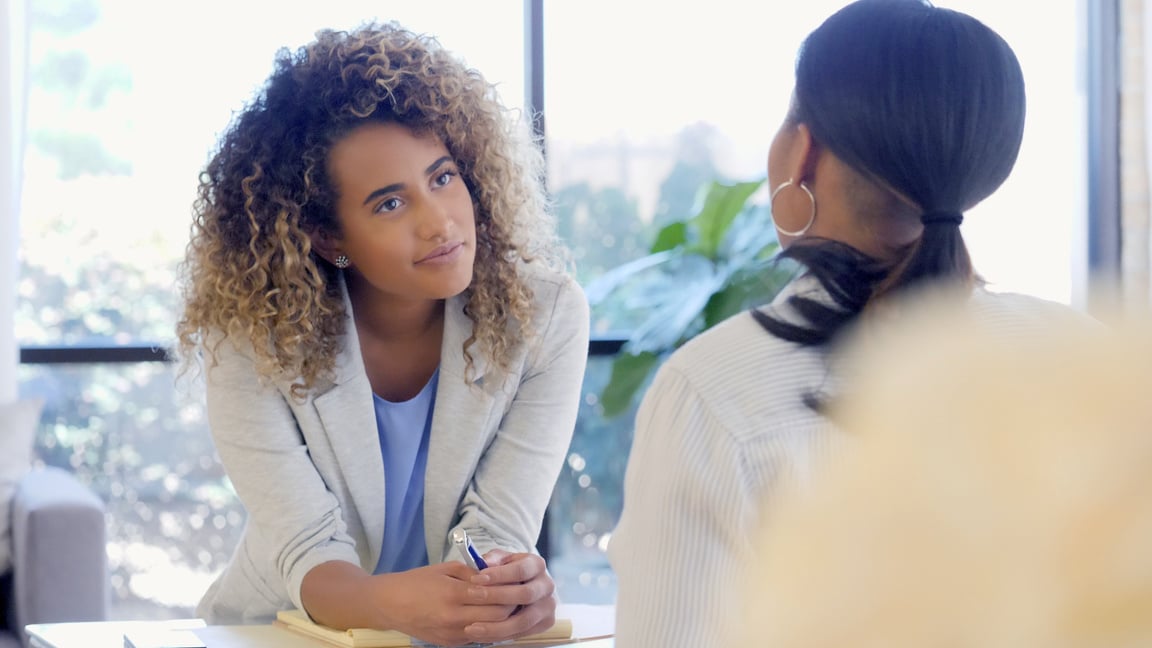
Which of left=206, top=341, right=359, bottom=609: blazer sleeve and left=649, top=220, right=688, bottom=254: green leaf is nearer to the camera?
left=206, top=341, right=359, bottom=609: blazer sleeve

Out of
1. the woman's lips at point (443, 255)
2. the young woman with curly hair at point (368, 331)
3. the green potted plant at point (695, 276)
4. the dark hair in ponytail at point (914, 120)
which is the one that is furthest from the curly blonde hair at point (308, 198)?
the green potted plant at point (695, 276)

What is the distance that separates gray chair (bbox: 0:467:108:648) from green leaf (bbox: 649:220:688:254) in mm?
1667

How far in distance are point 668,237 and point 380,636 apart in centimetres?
227

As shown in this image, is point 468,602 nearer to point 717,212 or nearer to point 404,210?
point 404,210

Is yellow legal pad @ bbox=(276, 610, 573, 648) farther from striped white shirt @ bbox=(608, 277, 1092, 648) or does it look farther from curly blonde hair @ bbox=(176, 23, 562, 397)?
striped white shirt @ bbox=(608, 277, 1092, 648)

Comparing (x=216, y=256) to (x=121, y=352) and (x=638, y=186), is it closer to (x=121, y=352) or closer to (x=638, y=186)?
(x=121, y=352)

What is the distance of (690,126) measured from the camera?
3814 mm

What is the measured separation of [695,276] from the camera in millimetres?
3604

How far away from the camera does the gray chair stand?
2.60 metres

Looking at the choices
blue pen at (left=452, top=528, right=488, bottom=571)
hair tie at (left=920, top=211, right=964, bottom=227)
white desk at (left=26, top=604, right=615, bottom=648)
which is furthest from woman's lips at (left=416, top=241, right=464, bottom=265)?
Result: hair tie at (left=920, top=211, right=964, bottom=227)

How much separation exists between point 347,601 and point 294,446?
0.91 ft

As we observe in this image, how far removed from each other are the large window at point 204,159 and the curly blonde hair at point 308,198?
5.91ft

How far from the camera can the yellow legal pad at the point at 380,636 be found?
135 centimetres

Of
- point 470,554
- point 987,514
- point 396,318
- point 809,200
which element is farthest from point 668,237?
point 987,514
